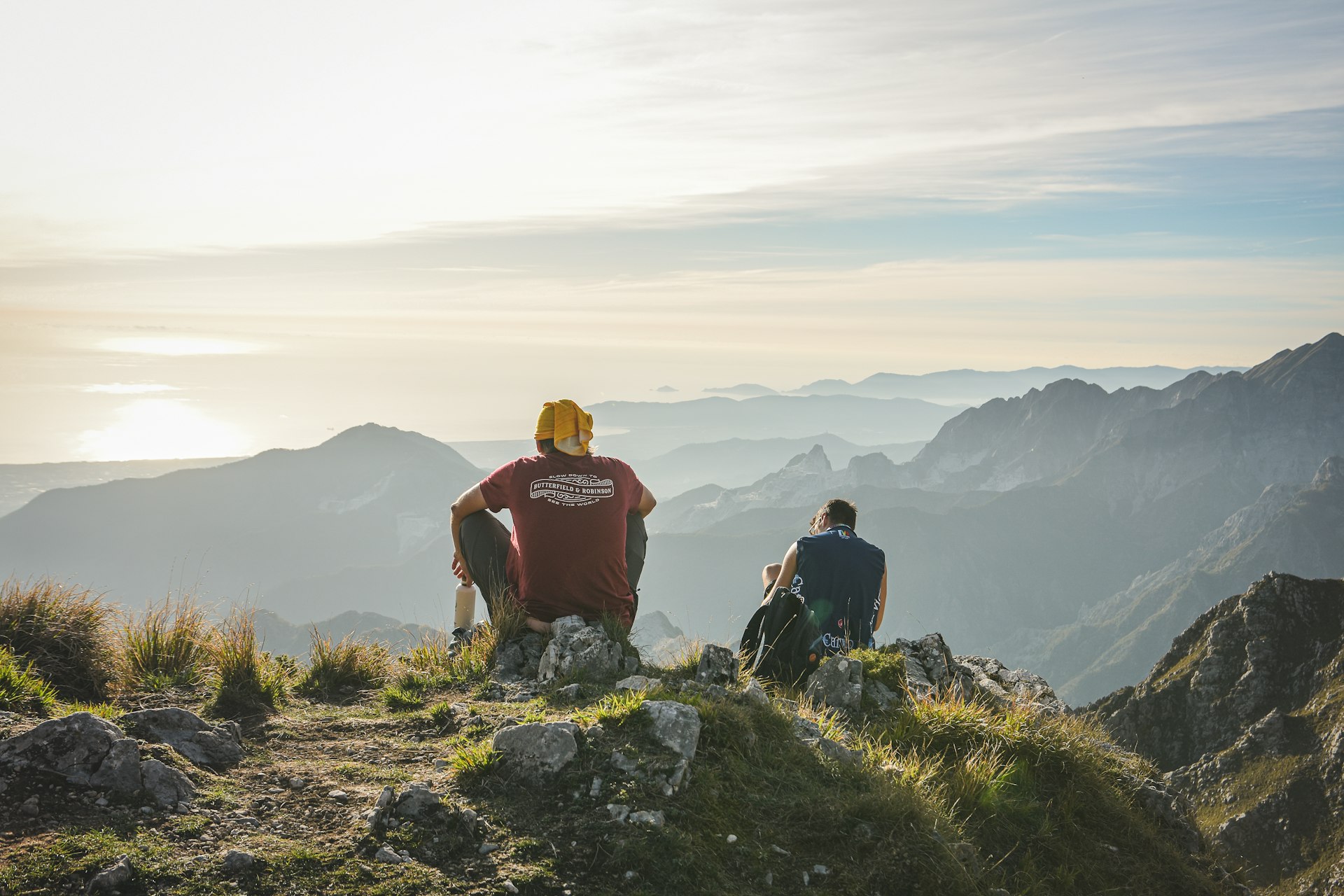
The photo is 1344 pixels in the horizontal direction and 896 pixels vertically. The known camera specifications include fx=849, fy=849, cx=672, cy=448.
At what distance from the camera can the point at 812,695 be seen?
7793mm

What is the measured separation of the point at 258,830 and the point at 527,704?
2589 mm

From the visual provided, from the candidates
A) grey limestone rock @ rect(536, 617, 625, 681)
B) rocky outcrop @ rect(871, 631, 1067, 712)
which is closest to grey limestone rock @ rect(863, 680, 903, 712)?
rocky outcrop @ rect(871, 631, 1067, 712)

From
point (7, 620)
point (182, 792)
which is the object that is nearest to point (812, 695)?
point (182, 792)

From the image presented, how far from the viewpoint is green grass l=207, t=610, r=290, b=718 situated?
6.98 metres

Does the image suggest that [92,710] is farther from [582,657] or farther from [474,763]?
[582,657]

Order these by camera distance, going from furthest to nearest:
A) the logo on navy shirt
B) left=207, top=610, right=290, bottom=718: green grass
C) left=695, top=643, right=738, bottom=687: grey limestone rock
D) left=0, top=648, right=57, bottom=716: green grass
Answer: the logo on navy shirt
left=695, top=643, right=738, bottom=687: grey limestone rock
left=207, top=610, right=290, bottom=718: green grass
left=0, top=648, right=57, bottom=716: green grass

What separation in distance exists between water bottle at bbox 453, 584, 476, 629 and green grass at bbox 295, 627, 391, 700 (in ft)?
4.11

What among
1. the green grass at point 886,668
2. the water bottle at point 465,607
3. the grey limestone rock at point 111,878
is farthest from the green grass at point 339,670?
the green grass at point 886,668

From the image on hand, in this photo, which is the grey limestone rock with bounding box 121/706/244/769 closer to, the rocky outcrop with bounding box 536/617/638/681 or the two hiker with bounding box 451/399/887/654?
the rocky outcrop with bounding box 536/617/638/681

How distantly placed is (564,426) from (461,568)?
2.27 meters

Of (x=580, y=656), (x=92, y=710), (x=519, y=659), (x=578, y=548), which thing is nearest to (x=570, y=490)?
(x=578, y=548)

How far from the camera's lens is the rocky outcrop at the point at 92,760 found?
4.77m

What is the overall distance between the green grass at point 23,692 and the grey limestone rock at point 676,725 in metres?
4.37

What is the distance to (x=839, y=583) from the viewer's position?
9773mm
